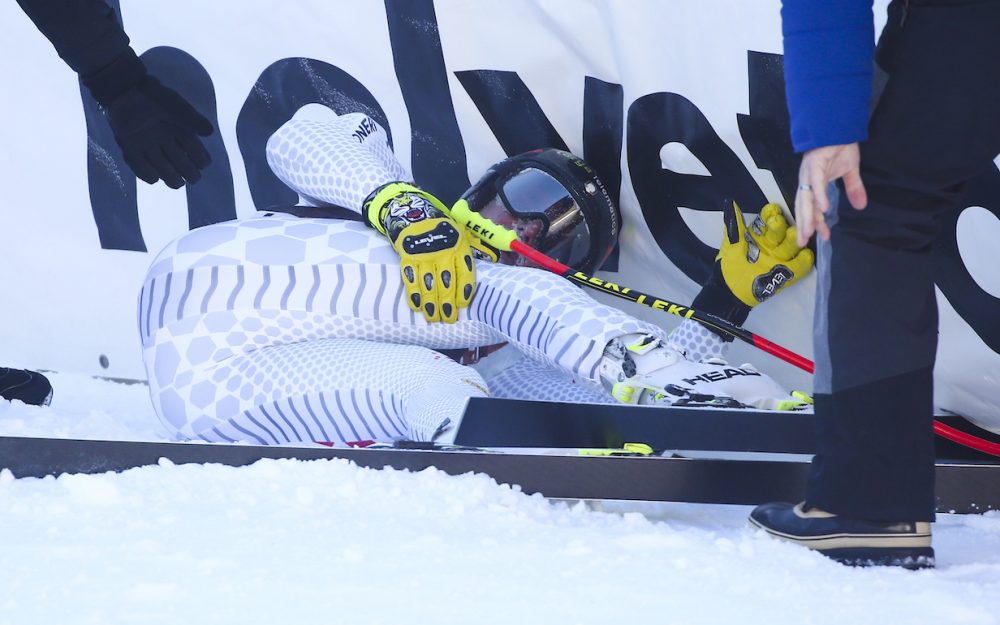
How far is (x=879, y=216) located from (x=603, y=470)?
0.59 m

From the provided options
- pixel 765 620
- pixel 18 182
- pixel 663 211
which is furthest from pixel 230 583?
pixel 18 182

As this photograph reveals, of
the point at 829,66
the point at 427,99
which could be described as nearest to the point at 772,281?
the point at 427,99

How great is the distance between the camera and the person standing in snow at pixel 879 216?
3.77ft

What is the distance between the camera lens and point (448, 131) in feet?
9.36

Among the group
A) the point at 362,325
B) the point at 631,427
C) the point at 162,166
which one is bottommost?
the point at 631,427

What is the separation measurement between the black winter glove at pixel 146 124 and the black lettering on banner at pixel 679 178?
1.07 metres

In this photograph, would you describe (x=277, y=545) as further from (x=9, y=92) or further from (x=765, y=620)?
(x=9, y=92)

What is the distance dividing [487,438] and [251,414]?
55cm

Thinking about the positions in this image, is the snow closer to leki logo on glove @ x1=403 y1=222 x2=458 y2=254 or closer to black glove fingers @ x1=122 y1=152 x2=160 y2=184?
leki logo on glove @ x1=403 y1=222 x2=458 y2=254

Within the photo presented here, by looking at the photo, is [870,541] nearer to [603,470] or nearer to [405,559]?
[603,470]

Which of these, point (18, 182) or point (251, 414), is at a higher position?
point (18, 182)

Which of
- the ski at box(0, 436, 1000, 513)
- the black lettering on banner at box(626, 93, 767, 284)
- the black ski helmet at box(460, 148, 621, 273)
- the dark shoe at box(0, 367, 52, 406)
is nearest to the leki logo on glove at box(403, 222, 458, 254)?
the black ski helmet at box(460, 148, 621, 273)

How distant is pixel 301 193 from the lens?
7.83 feet

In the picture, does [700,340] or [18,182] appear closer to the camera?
[700,340]
